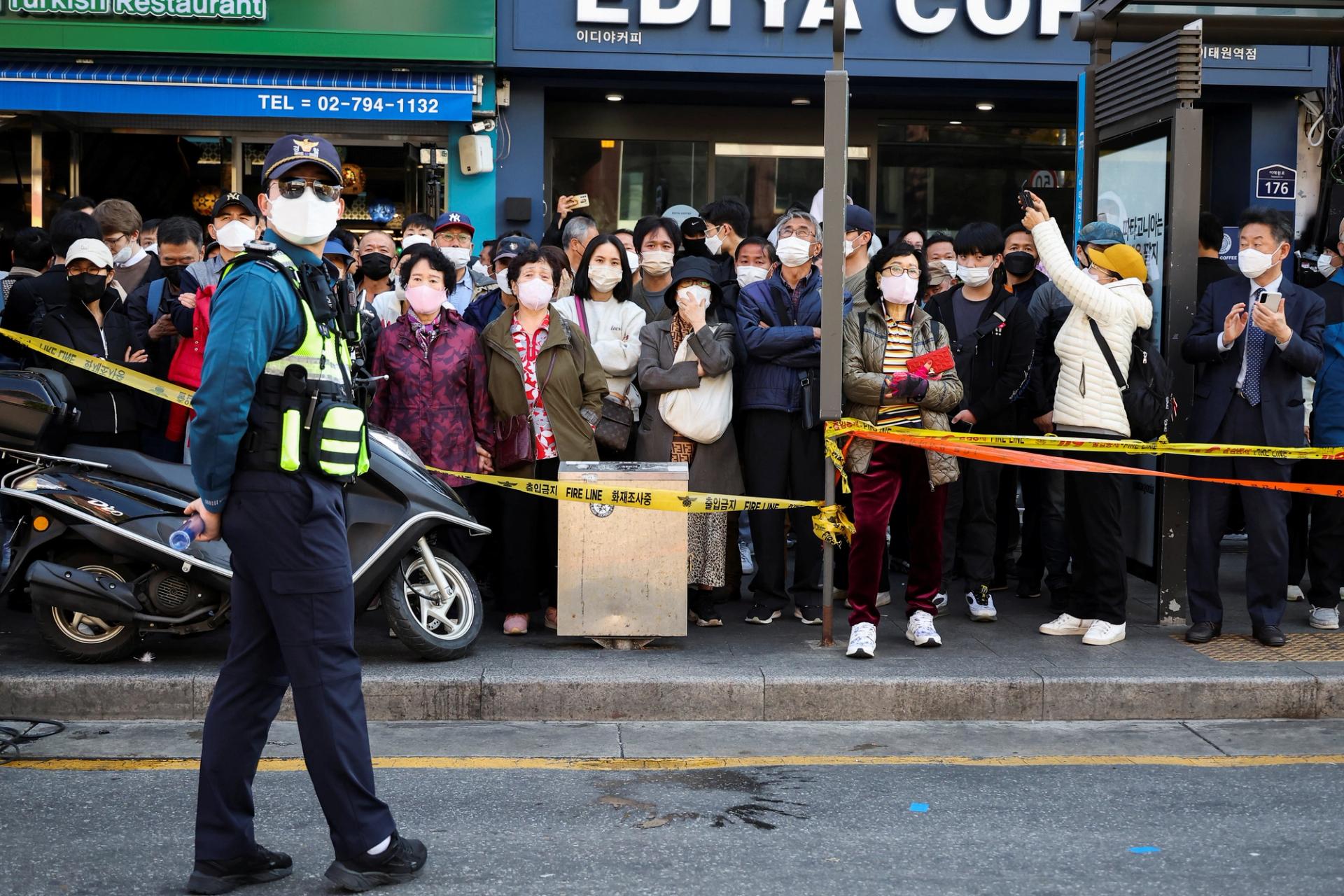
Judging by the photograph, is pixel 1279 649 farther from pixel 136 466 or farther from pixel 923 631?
pixel 136 466

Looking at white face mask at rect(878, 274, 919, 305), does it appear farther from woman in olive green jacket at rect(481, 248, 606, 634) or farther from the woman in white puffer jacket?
woman in olive green jacket at rect(481, 248, 606, 634)

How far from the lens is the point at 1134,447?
23.6 ft

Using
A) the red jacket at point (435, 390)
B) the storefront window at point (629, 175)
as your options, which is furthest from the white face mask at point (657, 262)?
the storefront window at point (629, 175)

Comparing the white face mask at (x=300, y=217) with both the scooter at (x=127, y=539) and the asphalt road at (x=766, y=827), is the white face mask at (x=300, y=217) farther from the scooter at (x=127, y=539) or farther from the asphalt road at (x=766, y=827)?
the scooter at (x=127, y=539)

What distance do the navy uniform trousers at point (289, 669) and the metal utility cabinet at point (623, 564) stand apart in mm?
2612

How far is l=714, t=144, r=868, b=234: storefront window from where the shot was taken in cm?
1484

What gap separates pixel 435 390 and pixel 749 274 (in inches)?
72.1

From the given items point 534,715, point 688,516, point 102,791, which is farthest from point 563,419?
point 102,791

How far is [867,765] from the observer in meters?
5.59

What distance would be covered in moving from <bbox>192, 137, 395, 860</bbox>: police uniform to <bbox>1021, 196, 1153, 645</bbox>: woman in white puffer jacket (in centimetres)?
394

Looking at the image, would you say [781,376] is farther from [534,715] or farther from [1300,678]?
[1300,678]

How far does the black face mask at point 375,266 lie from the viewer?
8.57 m

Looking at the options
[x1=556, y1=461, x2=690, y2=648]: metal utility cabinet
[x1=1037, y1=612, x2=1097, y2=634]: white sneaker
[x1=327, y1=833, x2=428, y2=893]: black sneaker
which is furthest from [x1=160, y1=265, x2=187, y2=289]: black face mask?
[x1=1037, y1=612, x2=1097, y2=634]: white sneaker

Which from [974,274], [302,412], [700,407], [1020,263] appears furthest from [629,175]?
[302,412]
